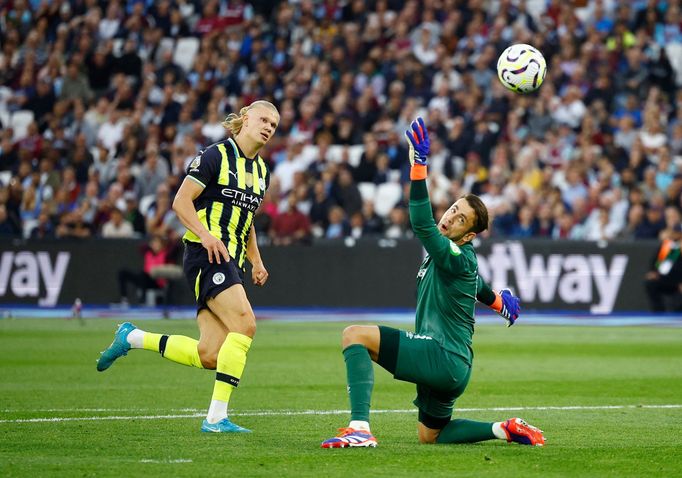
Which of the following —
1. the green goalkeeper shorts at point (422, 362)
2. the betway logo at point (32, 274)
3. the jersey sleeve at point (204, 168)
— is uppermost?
the jersey sleeve at point (204, 168)

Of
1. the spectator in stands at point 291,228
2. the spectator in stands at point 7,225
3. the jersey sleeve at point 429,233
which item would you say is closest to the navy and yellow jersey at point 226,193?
the jersey sleeve at point 429,233

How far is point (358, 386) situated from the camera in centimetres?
822

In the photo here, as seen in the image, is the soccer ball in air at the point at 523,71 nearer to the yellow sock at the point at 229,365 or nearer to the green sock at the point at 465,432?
the yellow sock at the point at 229,365

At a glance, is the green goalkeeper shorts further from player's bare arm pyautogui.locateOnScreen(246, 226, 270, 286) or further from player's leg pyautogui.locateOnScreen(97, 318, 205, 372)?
player's bare arm pyautogui.locateOnScreen(246, 226, 270, 286)

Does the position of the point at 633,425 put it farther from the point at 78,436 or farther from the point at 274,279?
the point at 274,279

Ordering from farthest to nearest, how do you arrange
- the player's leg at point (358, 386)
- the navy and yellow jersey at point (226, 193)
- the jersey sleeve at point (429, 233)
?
1. the navy and yellow jersey at point (226, 193)
2. the player's leg at point (358, 386)
3. the jersey sleeve at point (429, 233)

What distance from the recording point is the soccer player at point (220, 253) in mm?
9344

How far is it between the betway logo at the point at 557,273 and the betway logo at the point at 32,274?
28.3 feet

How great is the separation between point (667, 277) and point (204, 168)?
16.8 meters

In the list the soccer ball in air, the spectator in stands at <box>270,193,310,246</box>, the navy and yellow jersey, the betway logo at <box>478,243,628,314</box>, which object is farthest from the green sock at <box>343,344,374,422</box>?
the spectator in stands at <box>270,193,310,246</box>

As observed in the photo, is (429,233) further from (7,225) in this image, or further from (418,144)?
(7,225)

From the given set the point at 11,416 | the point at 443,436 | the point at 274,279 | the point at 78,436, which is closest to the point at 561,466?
the point at 443,436

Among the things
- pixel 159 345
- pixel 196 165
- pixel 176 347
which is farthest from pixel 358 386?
pixel 196 165

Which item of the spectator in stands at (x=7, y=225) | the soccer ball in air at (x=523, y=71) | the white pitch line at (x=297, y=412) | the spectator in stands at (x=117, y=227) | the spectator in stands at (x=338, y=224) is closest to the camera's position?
the white pitch line at (x=297, y=412)
